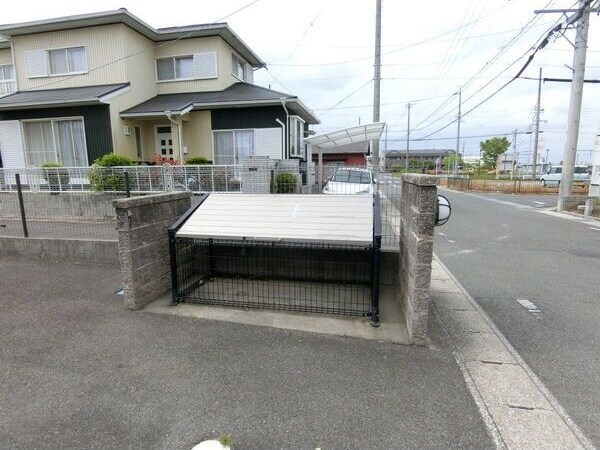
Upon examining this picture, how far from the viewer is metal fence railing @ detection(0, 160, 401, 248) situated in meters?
6.72

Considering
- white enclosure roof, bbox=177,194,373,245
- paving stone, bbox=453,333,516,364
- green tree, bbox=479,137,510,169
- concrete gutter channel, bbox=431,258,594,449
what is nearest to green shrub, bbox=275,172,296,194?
white enclosure roof, bbox=177,194,373,245

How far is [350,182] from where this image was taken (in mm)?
7500

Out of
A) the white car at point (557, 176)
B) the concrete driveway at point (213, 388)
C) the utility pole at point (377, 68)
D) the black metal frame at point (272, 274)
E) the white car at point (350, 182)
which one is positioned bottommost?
the concrete driveway at point (213, 388)

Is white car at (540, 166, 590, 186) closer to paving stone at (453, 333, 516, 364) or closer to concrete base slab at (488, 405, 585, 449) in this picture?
paving stone at (453, 333, 516, 364)

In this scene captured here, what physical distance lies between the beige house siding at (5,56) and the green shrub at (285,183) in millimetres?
16883

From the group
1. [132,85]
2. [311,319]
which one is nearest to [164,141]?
[132,85]

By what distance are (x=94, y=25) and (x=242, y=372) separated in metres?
15.5

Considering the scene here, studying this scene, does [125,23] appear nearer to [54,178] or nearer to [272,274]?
[54,178]

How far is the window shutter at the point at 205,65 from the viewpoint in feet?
46.2

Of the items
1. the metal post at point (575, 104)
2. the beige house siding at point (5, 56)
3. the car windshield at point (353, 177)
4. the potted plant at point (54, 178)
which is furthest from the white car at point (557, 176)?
the beige house siding at point (5, 56)

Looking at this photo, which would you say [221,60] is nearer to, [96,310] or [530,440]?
[96,310]

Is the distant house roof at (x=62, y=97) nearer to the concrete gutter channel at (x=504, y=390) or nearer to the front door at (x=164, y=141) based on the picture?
the front door at (x=164, y=141)

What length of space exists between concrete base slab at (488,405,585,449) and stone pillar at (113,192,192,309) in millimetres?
3769

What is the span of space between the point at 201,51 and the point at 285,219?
12.7m
